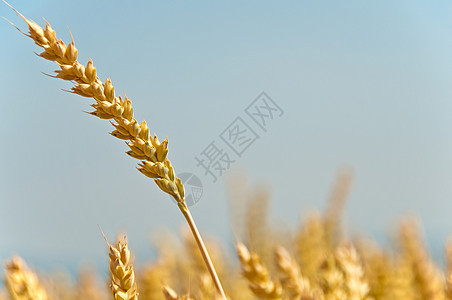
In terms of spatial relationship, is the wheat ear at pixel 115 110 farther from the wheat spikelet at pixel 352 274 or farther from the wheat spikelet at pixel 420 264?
the wheat spikelet at pixel 420 264

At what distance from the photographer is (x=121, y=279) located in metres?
→ 0.40

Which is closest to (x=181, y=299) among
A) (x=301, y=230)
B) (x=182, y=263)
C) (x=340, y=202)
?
(x=301, y=230)

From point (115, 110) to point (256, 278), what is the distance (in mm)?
260

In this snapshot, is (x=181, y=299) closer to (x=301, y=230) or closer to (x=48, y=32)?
(x=48, y=32)

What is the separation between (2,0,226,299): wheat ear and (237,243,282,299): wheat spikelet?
0.17m

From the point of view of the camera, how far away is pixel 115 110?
381mm

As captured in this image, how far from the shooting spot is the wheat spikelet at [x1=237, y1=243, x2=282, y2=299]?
0.52 metres

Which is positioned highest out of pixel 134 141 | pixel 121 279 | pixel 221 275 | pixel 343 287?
pixel 134 141

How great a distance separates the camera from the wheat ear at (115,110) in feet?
1.19

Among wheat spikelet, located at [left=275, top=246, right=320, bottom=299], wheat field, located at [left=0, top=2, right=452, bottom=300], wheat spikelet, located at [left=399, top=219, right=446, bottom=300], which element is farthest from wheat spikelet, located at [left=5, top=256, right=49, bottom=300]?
wheat spikelet, located at [left=399, top=219, right=446, bottom=300]

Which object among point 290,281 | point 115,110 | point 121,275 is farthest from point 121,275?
point 290,281

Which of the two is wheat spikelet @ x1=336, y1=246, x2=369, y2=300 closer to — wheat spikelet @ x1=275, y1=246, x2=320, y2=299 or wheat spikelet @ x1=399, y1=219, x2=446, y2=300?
wheat spikelet @ x1=275, y1=246, x2=320, y2=299

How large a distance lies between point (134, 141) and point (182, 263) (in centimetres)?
146

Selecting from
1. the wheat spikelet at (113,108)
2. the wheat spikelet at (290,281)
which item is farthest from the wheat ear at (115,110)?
the wheat spikelet at (290,281)
